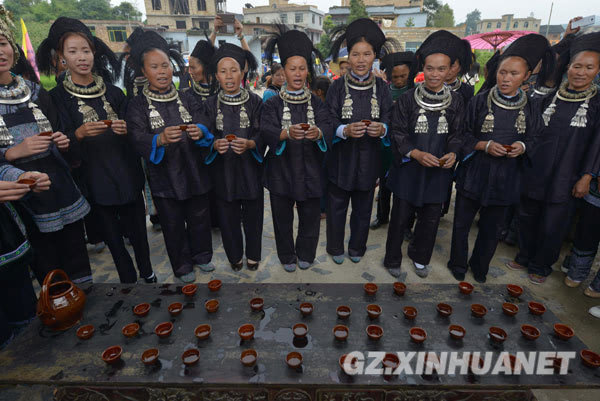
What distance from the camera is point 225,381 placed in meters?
1.72

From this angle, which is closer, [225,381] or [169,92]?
[225,381]

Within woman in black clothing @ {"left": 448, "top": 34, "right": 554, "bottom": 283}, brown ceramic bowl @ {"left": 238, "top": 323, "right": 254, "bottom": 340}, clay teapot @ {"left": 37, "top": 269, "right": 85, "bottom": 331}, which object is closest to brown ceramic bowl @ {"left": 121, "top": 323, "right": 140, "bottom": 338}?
clay teapot @ {"left": 37, "top": 269, "right": 85, "bottom": 331}

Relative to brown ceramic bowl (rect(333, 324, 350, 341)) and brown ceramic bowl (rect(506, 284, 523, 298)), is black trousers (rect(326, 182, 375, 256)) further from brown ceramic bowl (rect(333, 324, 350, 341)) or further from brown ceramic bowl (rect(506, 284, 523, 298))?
brown ceramic bowl (rect(333, 324, 350, 341))

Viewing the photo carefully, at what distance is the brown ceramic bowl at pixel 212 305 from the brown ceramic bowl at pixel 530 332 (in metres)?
1.99

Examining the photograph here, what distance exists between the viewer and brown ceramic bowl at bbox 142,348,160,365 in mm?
1795

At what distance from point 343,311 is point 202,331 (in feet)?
3.06

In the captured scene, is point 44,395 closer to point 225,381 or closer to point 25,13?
point 225,381

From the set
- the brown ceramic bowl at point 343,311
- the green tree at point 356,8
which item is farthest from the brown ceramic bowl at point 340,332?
the green tree at point 356,8

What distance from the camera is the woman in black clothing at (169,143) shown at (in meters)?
2.92

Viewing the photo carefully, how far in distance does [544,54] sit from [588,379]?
2803mm

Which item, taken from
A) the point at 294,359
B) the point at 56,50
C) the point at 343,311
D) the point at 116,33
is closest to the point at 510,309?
the point at 343,311

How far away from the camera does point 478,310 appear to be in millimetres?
2164

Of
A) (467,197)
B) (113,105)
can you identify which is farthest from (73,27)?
(467,197)

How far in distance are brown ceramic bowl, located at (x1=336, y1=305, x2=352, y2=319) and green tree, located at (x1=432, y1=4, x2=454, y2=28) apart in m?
59.9
